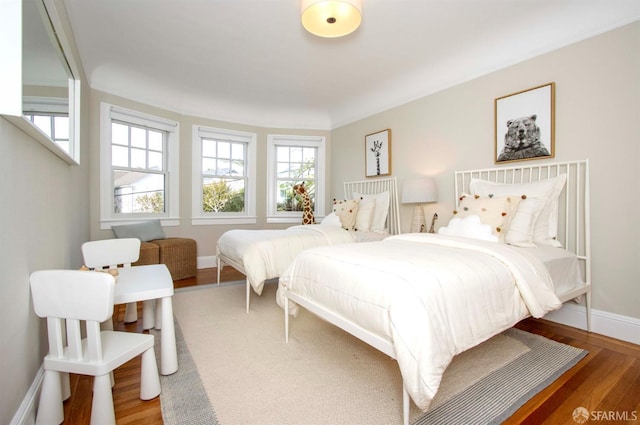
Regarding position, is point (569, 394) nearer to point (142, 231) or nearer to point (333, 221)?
point (333, 221)

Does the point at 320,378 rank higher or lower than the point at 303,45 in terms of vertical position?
lower

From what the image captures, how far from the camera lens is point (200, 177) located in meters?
4.41

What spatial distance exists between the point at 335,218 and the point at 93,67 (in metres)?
3.14

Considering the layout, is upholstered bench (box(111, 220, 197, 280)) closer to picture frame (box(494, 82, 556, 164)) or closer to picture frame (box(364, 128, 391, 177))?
picture frame (box(364, 128, 391, 177))

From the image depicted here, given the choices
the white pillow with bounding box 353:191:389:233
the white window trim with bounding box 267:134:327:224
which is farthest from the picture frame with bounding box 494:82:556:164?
the white window trim with bounding box 267:134:327:224

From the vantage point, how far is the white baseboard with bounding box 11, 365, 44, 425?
3.60ft

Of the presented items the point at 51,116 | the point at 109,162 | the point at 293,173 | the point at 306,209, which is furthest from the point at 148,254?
the point at 293,173

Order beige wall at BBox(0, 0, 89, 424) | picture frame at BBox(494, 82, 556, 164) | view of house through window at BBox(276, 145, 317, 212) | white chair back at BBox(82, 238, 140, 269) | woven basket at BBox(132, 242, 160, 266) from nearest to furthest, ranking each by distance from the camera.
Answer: beige wall at BBox(0, 0, 89, 424) → white chair back at BBox(82, 238, 140, 269) → picture frame at BBox(494, 82, 556, 164) → woven basket at BBox(132, 242, 160, 266) → view of house through window at BBox(276, 145, 317, 212)

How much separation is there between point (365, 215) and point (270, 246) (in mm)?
1349

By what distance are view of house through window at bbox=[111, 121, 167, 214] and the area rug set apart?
226 cm

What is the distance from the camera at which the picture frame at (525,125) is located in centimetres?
244

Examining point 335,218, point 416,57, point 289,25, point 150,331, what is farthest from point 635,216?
point 150,331

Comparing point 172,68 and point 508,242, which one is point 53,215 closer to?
point 172,68

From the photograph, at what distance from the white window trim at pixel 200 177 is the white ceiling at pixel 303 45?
0.39 m
